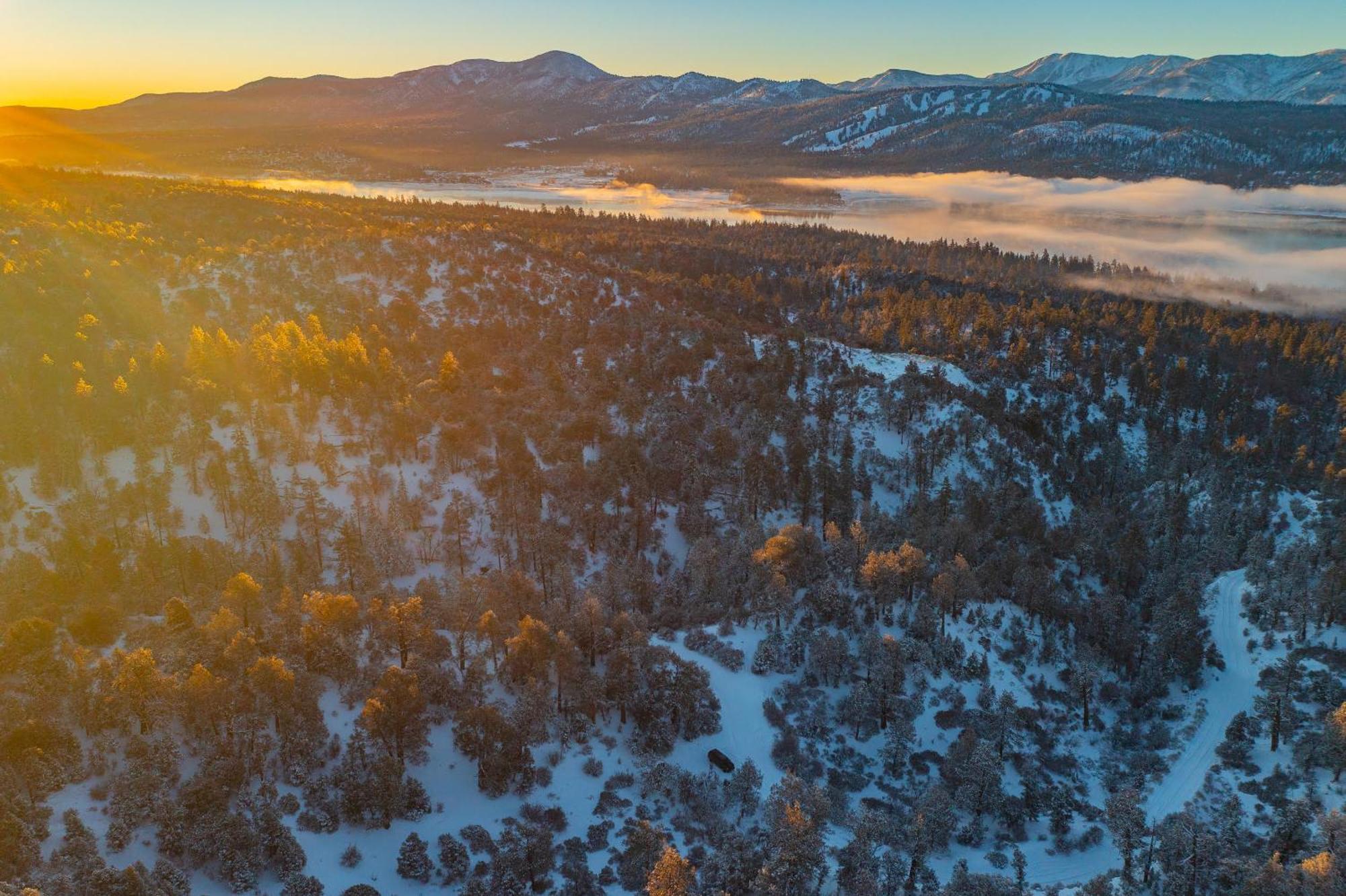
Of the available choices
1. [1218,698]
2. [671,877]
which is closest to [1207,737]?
[1218,698]

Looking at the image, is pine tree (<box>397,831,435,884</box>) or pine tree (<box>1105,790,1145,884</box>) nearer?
pine tree (<box>397,831,435,884</box>)

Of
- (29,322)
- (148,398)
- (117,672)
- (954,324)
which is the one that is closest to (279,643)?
(117,672)

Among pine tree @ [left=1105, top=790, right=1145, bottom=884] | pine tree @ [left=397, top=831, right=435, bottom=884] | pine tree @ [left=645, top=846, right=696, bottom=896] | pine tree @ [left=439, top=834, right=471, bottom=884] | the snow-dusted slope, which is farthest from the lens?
the snow-dusted slope

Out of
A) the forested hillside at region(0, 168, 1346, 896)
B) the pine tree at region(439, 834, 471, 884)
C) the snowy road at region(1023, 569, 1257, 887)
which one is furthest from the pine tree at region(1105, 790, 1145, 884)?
the pine tree at region(439, 834, 471, 884)

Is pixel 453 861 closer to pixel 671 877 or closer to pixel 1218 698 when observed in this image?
pixel 671 877

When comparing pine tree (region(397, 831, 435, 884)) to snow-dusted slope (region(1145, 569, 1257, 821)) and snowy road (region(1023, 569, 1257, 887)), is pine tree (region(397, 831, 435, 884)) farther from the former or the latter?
snow-dusted slope (region(1145, 569, 1257, 821))

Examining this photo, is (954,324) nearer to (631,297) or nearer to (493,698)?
(631,297)
